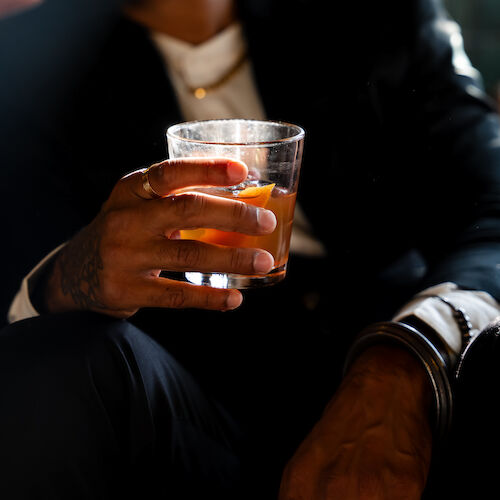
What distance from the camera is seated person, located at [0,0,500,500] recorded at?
661 mm

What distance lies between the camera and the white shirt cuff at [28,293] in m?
0.85

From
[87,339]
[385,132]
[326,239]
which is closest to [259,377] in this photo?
[326,239]

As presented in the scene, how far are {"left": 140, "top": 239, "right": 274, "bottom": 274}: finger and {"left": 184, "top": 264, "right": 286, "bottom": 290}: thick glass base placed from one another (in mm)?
39

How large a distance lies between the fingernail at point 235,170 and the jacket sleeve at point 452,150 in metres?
0.46

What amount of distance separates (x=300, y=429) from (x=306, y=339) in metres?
0.18

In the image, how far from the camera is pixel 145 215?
62 cm

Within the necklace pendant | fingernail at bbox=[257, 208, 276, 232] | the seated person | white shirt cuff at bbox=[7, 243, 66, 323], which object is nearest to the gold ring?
the seated person

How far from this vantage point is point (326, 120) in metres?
1.07

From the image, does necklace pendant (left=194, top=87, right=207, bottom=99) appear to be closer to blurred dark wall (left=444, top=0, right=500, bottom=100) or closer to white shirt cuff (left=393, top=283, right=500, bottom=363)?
white shirt cuff (left=393, top=283, right=500, bottom=363)

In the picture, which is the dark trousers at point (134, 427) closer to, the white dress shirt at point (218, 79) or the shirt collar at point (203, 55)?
the white dress shirt at point (218, 79)

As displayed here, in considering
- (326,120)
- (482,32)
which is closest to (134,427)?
(326,120)

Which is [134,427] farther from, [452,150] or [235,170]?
[452,150]

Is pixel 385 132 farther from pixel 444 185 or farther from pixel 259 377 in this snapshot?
pixel 259 377

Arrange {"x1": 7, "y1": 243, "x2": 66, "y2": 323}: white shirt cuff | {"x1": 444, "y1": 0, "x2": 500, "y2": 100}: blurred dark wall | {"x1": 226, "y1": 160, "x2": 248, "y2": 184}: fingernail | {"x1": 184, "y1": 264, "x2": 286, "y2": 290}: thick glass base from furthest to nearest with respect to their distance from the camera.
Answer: {"x1": 444, "y1": 0, "x2": 500, "y2": 100}: blurred dark wall → {"x1": 7, "y1": 243, "x2": 66, "y2": 323}: white shirt cuff → {"x1": 184, "y1": 264, "x2": 286, "y2": 290}: thick glass base → {"x1": 226, "y1": 160, "x2": 248, "y2": 184}: fingernail
